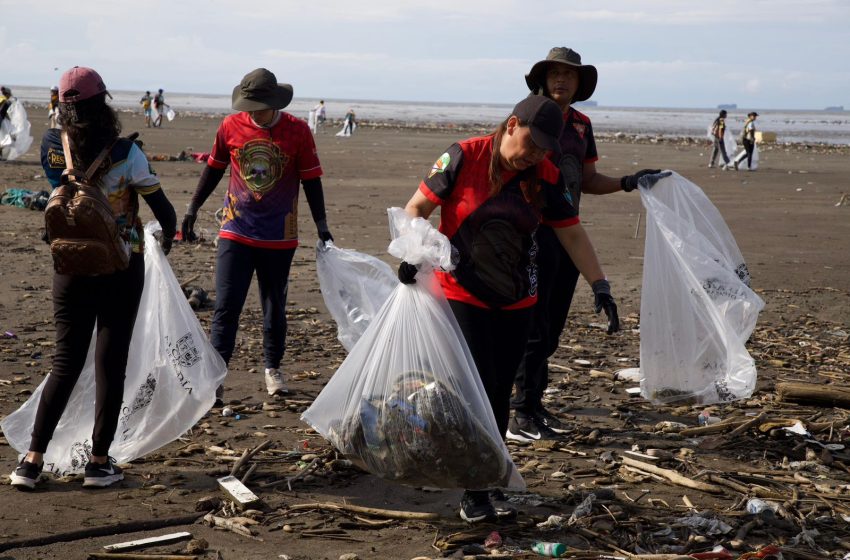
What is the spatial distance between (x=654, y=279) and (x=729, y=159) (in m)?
20.8

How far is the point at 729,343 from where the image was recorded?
562 cm

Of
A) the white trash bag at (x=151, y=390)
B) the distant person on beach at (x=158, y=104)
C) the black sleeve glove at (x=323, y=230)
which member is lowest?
the white trash bag at (x=151, y=390)

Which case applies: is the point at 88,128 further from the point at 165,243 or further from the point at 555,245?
the point at 555,245

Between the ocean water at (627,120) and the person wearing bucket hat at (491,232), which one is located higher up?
the ocean water at (627,120)

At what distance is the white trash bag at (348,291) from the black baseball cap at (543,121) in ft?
8.28

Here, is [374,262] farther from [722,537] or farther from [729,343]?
[722,537]

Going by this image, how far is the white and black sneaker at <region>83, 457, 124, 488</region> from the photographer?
428 cm

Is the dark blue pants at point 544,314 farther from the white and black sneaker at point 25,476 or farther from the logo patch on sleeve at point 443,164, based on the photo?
the white and black sneaker at point 25,476

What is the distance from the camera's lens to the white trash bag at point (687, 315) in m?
5.66

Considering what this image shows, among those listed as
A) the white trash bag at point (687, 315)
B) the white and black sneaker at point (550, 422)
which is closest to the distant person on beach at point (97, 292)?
the white and black sneaker at point (550, 422)

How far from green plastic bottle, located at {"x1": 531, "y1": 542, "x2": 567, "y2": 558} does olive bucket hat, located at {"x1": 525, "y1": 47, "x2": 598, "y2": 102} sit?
245 centimetres

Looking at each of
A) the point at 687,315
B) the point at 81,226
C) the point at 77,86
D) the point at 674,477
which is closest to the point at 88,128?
the point at 77,86

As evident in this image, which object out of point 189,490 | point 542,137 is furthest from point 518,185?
point 189,490

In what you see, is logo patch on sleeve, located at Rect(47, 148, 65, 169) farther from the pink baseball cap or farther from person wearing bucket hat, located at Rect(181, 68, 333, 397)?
person wearing bucket hat, located at Rect(181, 68, 333, 397)
